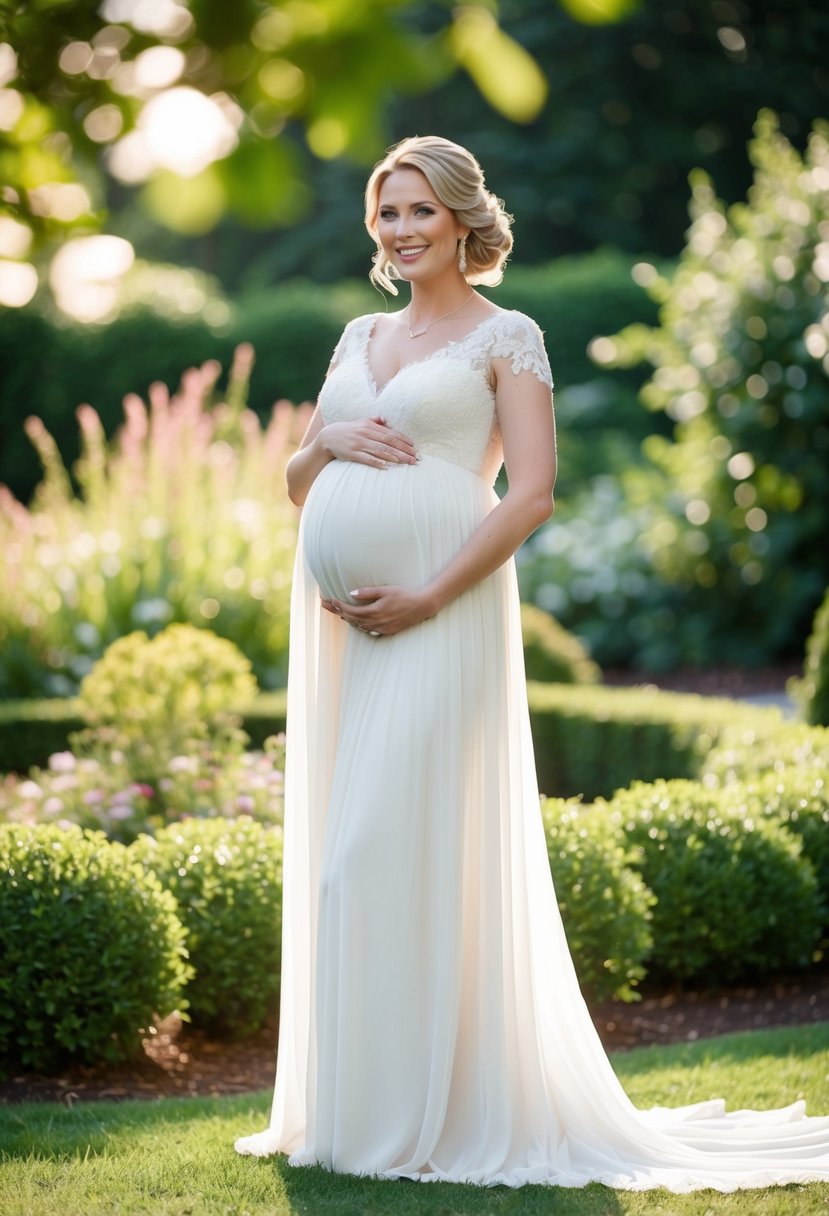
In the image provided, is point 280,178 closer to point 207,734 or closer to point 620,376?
point 207,734

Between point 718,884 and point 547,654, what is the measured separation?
4224 millimetres

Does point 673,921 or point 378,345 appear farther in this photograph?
point 673,921

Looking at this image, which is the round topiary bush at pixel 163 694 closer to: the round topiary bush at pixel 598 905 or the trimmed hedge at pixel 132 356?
the round topiary bush at pixel 598 905

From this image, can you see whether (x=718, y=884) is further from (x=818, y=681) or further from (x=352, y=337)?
(x=352, y=337)

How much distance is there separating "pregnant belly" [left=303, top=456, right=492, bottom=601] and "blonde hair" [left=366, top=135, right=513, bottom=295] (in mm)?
499

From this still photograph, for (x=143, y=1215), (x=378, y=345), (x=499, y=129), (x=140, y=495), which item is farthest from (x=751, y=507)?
(x=499, y=129)

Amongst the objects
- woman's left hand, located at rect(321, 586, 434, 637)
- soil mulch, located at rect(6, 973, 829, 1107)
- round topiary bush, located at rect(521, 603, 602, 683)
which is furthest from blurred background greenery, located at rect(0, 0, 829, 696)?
soil mulch, located at rect(6, 973, 829, 1107)

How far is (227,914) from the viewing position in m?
4.93

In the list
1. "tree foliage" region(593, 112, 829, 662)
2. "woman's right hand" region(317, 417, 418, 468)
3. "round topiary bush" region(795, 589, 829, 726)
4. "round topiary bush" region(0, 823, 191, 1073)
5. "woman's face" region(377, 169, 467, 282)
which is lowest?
"round topiary bush" region(0, 823, 191, 1073)

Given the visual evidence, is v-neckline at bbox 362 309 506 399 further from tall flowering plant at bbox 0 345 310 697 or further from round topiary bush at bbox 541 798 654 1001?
tall flowering plant at bbox 0 345 310 697

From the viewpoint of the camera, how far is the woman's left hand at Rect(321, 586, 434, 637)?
356 centimetres

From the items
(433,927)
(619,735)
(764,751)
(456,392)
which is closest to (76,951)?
(433,927)

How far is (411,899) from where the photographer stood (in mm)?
3549

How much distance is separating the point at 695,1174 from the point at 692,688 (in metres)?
8.56
